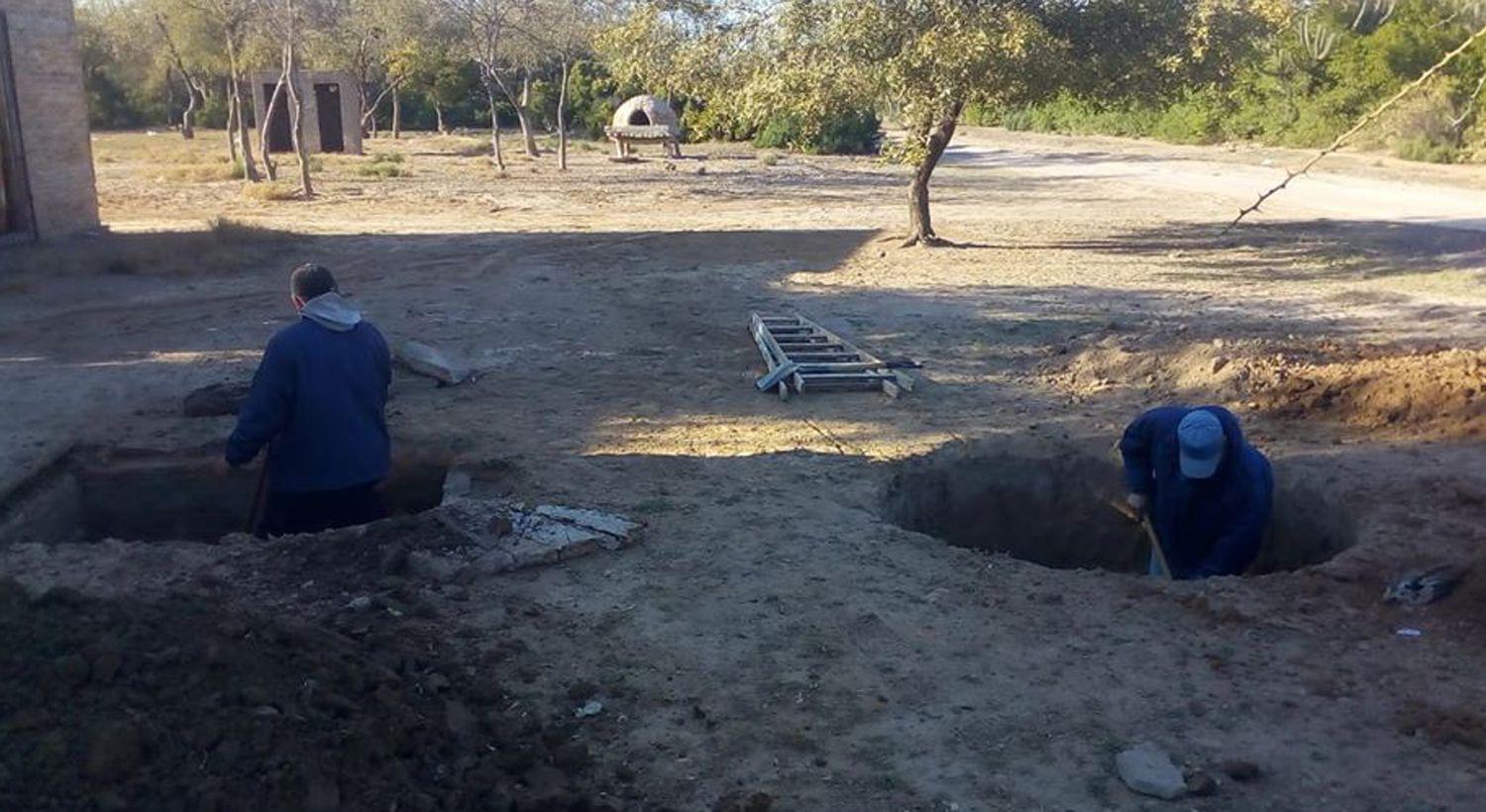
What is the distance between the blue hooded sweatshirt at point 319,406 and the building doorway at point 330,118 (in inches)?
1459

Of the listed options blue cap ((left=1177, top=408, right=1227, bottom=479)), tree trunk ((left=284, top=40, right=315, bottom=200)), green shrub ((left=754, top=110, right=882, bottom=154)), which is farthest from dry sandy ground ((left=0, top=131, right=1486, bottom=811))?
green shrub ((left=754, top=110, right=882, bottom=154))

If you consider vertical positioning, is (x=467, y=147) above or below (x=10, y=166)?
below

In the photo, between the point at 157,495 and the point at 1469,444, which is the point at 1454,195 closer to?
the point at 1469,444

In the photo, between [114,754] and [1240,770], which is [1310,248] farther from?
[114,754]

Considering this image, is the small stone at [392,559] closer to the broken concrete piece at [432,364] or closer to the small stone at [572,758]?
the small stone at [572,758]

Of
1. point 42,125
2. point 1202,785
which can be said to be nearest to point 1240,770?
point 1202,785

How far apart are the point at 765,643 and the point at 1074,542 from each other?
139 inches

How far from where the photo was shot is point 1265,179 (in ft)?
92.8

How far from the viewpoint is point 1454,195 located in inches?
916

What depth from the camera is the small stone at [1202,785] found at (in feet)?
12.8

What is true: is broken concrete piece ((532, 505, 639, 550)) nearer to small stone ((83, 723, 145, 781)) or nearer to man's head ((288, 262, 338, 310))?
man's head ((288, 262, 338, 310))

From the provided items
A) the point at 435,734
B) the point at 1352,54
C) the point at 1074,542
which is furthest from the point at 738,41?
the point at 1352,54

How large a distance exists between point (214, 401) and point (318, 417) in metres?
2.81

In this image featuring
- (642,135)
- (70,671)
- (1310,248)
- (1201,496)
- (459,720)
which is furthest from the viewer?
(642,135)
